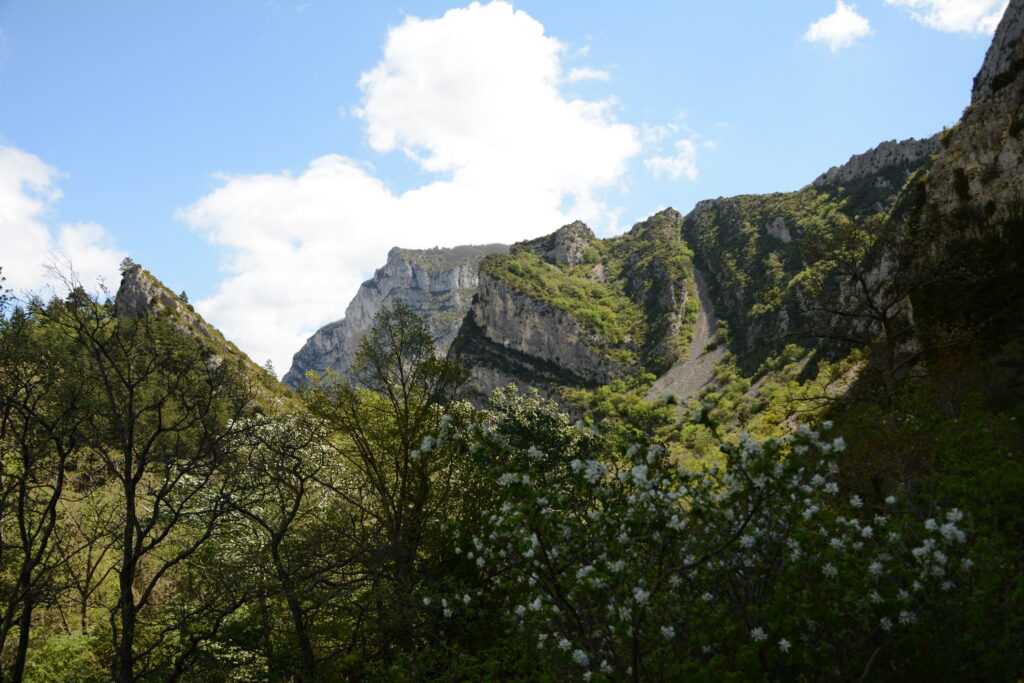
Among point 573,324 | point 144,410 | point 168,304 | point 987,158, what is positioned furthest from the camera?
point 573,324

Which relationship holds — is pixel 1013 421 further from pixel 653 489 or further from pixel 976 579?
pixel 653 489

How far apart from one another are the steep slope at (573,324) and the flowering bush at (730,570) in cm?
14717

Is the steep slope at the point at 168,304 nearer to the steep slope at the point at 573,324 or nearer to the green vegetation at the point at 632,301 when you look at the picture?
the steep slope at the point at 573,324

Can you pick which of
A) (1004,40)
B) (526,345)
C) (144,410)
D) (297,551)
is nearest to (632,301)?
(526,345)

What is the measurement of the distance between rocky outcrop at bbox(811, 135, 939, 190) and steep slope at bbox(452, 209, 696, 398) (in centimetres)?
5597

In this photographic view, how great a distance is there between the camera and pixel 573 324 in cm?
16800

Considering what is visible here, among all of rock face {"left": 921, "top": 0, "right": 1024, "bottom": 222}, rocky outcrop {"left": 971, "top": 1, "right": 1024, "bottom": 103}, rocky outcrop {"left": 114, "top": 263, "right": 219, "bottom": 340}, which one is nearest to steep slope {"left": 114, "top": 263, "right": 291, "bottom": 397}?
rocky outcrop {"left": 114, "top": 263, "right": 219, "bottom": 340}

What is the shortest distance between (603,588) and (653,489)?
1.24 meters

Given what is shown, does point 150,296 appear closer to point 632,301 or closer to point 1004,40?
point 1004,40

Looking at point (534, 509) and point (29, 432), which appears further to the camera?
point (29, 432)

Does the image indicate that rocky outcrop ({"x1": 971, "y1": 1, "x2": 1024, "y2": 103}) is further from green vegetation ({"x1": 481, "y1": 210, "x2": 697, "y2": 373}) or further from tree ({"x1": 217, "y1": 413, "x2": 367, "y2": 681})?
green vegetation ({"x1": 481, "y1": 210, "x2": 697, "y2": 373})

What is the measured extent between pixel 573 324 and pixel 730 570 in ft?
537

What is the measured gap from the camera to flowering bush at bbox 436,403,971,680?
16.2 ft

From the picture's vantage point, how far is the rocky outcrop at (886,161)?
15050cm
